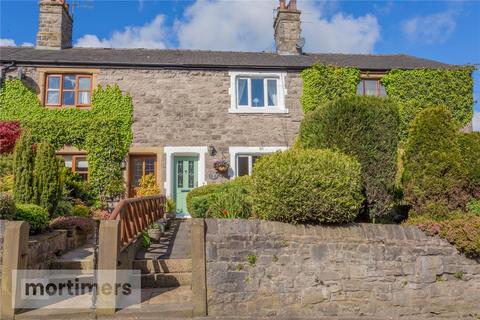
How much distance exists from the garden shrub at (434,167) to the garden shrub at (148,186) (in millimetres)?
8675

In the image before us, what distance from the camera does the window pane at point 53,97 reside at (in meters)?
13.1

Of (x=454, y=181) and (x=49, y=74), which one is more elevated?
(x=49, y=74)

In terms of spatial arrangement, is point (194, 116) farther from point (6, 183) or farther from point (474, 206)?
point (474, 206)

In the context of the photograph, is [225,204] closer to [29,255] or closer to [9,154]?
[29,255]

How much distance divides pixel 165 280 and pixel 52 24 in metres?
13.3

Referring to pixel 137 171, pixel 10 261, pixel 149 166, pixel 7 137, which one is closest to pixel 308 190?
pixel 10 261

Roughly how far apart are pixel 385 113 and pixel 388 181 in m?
1.24

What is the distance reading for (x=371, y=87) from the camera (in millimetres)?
14203

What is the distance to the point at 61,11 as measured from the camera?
14.5m

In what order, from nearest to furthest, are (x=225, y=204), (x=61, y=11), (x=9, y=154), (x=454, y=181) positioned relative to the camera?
(x=454, y=181) < (x=225, y=204) < (x=9, y=154) < (x=61, y=11)

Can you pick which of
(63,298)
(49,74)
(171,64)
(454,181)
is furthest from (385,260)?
(49,74)

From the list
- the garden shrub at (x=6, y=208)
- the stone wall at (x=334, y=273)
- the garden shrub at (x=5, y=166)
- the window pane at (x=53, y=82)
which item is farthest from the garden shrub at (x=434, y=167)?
the window pane at (x=53, y=82)

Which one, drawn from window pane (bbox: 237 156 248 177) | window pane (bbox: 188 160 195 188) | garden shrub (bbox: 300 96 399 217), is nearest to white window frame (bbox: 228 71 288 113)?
window pane (bbox: 237 156 248 177)

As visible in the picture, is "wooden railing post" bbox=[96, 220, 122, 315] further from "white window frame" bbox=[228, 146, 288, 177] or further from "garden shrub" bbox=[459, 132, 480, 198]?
"white window frame" bbox=[228, 146, 288, 177]
